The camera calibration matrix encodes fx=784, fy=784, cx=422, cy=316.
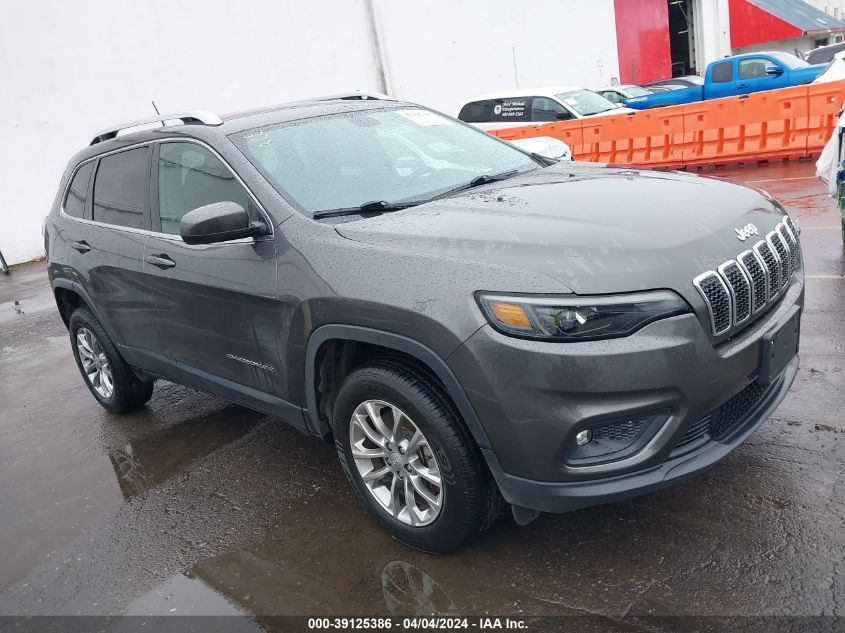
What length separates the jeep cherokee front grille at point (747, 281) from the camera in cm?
274

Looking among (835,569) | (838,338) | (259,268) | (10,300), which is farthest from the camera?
(10,300)

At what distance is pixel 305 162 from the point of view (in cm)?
377

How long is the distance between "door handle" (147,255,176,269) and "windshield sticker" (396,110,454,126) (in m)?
1.51

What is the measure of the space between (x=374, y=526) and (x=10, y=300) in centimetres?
992

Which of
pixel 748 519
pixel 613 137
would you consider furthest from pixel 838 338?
pixel 613 137

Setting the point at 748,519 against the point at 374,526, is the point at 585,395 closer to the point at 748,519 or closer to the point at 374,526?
the point at 748,519

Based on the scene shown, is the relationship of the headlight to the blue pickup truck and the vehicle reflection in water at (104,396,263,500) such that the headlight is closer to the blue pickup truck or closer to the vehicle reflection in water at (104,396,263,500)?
the vehicle reflection in water at (104,396,263,500)

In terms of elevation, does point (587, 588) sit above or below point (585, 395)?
below

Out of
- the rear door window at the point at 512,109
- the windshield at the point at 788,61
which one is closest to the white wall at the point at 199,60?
the rear door window at the point at 512,109

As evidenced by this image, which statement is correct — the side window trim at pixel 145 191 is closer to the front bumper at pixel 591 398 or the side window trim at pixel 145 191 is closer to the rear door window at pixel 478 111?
the front bumper at pixel 591 398

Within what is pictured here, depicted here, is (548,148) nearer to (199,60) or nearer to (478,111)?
(478,111)

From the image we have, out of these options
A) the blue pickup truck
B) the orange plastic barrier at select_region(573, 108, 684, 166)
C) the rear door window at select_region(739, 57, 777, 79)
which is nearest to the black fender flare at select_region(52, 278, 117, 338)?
the orange plastic barrier at select_region(573, 108, 684, 166)

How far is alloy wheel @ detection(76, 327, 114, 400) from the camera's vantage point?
5.45 meters

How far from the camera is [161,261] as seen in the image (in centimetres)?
420
